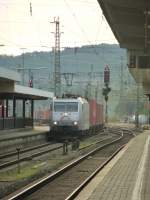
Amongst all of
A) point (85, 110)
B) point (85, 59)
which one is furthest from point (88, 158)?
point (85, 59)

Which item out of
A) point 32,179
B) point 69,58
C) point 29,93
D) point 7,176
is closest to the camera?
point 32,179

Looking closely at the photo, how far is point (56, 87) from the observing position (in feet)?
220

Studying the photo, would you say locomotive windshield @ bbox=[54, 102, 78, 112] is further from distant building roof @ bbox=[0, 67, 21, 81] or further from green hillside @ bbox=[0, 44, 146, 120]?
green hillside @ bbox=[0, 44, 146, 120]

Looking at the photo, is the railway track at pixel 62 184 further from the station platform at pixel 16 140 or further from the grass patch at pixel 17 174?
the station platform at pixel 16 140

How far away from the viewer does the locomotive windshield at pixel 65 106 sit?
4700 centimetres

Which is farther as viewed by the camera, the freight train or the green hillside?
the green hillside

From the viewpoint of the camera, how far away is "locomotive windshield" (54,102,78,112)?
154ft

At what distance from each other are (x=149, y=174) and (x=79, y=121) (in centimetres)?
2678

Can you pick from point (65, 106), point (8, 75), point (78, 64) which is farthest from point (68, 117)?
point (78, 64)

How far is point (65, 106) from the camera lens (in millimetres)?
47562

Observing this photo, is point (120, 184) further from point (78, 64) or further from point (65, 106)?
point (78, 64)

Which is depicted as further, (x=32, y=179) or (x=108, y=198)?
(x=32, y=179)

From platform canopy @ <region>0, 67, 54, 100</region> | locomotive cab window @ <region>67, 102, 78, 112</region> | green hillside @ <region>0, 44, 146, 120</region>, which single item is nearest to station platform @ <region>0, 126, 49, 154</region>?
platform canopy @ <region>0, 67, 54, 100</region>

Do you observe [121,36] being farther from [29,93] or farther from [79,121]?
[29,93]
